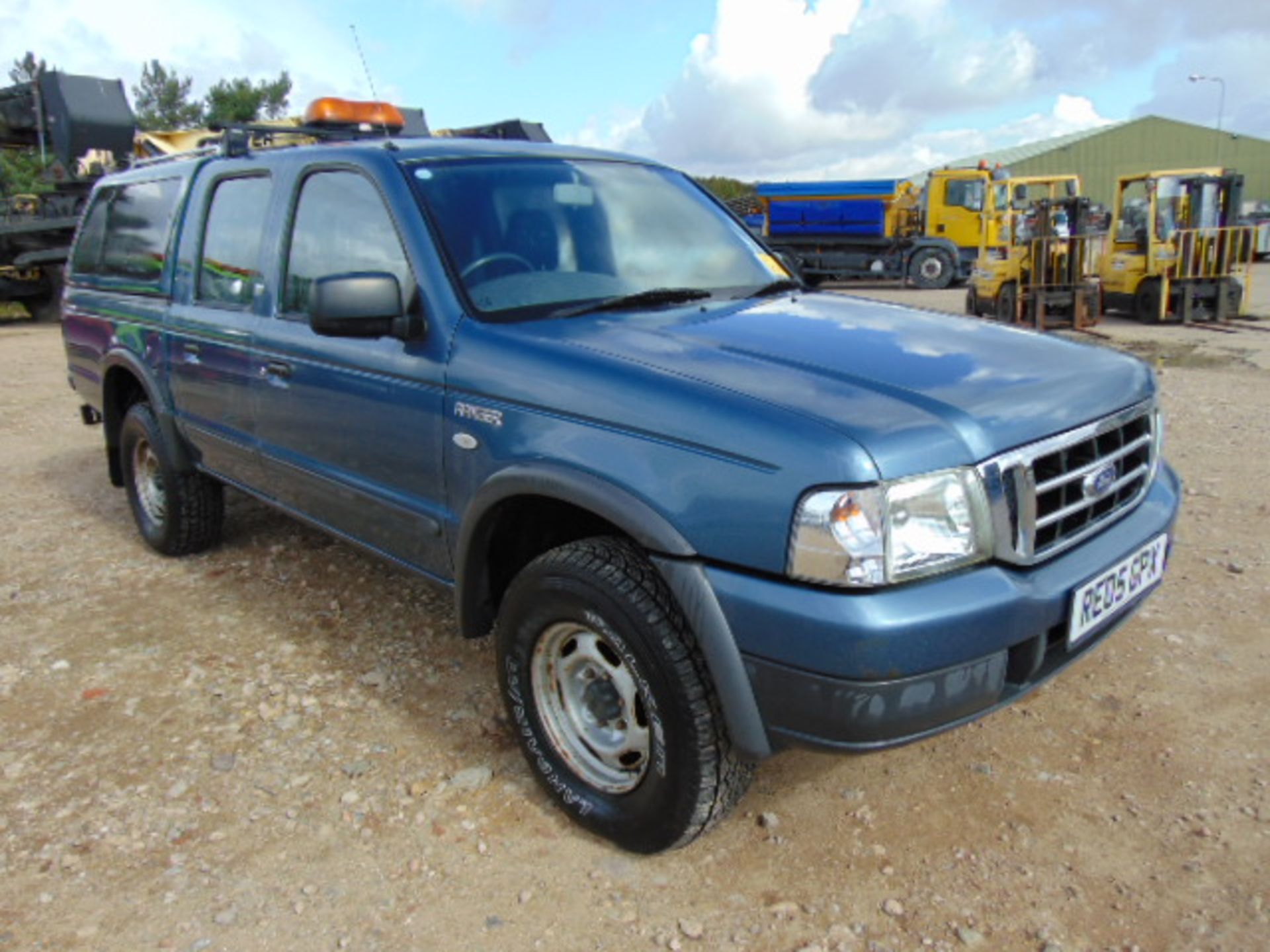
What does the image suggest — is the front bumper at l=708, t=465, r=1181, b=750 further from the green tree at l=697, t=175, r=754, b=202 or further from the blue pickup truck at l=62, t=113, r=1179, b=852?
the green tree at l=697, t=175, r=754, b=202

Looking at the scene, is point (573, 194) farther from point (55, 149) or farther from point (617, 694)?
point (55, 149)

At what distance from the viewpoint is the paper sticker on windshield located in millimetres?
3453

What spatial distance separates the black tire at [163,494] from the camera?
4395 millimetres

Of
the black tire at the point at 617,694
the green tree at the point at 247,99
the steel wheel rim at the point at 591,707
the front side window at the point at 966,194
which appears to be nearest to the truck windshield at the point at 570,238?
the black tire at the point at 617,694

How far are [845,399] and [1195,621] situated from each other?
2.37 metres

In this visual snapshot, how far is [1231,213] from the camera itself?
13.4m

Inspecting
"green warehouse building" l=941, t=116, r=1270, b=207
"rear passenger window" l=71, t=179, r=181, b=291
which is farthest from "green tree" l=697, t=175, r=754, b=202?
"rear passenger window" l=71, t=179, r=181, b=291

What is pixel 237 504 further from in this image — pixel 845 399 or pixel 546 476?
pixel 845 399

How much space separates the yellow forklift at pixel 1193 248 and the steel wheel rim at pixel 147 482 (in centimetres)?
1339

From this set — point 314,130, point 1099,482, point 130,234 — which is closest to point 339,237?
point 314,130

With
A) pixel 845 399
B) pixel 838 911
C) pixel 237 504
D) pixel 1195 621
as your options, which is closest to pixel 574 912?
pixel 838 911

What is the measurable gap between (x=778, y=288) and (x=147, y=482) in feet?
11.0

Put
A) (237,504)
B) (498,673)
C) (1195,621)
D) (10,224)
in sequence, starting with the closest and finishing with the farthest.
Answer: (498,673) → (1195,621) → (237,504) → (10,224)

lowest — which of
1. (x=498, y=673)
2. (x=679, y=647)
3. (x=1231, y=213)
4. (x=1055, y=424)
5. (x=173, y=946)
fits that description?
(x=173, y=946)
